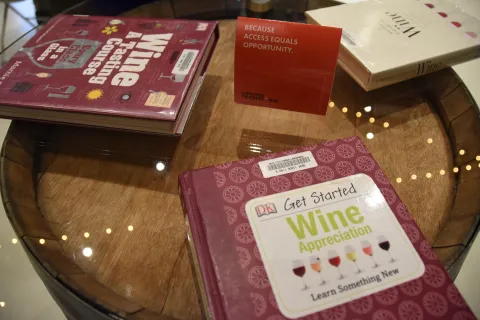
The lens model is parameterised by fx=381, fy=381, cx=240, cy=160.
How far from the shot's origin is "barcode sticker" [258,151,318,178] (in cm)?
62

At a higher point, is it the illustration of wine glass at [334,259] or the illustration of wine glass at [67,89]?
the illustration of wine glass at [67,89]

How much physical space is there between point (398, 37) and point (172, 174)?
567 millimetres

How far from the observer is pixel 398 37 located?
83 cm

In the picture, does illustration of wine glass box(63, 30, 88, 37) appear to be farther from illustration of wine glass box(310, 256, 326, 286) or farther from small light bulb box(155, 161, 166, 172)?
illustration of wine glass box(310, 256, 326, 286)

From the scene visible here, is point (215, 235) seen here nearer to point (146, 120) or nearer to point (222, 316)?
point (222, 316)

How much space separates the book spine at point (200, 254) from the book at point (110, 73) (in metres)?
0.14

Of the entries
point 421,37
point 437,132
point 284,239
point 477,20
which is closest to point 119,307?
point 284,239

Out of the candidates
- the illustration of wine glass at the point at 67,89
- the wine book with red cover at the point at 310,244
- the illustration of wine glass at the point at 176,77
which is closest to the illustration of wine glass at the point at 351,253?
the wine book with red cover at the point at 310,244

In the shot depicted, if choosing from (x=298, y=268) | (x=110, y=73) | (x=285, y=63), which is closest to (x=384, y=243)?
(x=298, y=268)

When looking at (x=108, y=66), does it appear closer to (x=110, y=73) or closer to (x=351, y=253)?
(x=110, y=73)

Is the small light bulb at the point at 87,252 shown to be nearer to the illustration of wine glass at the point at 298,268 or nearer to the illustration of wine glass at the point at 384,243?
the illustration of wine glass at the point at 298,268

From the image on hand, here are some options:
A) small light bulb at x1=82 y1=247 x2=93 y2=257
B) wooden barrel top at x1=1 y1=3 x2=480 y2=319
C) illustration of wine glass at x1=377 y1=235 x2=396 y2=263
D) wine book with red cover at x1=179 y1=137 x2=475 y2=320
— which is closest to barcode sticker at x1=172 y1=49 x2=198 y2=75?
wooden barrel top at x1=1 y1=3 x2=480 y2=319

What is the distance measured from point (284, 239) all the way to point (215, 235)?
0.32 ft

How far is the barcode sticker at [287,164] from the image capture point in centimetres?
62
